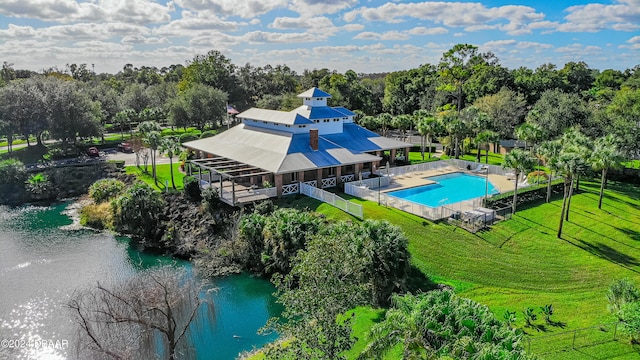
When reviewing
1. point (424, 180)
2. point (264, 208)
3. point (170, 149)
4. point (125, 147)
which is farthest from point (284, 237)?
point (125, 147)

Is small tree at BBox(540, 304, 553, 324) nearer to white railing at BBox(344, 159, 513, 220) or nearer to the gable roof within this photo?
white railing at BBox(344, 159, 513, 220)

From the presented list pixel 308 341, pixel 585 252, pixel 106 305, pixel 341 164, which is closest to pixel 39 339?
pixel 106 305

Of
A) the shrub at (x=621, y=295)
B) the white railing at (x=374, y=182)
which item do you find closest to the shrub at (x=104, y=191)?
the white railing at (x=374, y=182)

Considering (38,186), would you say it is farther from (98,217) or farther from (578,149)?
(578,149)

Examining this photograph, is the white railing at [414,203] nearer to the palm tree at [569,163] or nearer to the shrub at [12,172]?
the palm tree at [569,163]

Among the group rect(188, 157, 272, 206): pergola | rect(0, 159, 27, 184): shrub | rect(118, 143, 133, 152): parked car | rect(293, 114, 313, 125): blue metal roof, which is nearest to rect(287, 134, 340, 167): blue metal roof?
rect(293, 114, 313, 125): blue metal roof

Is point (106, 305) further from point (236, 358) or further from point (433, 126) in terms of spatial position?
point (433, 126)
